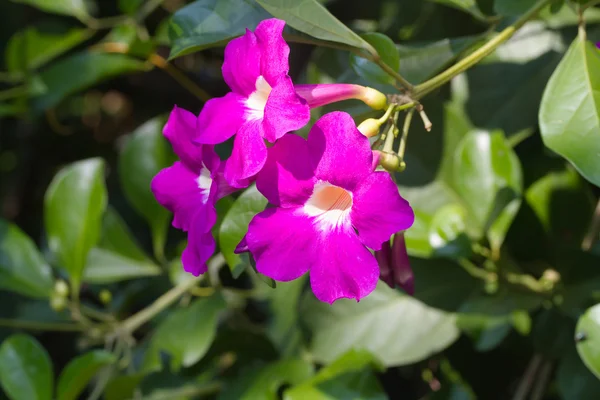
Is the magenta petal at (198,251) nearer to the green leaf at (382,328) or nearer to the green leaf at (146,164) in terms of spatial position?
the green leaf at (382,328)

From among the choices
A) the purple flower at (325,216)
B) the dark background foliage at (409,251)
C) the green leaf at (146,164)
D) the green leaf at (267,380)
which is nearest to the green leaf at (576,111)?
the dark background foliage at (409,251)

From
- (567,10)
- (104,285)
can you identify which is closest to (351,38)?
(567,10)

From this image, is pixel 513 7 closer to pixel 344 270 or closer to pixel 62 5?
pixel 344 270

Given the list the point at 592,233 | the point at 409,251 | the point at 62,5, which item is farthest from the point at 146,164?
the point at 592,233

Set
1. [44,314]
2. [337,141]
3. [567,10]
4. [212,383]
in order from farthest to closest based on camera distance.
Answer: [44,314] → [212,383] → [567,10] → [337,141]

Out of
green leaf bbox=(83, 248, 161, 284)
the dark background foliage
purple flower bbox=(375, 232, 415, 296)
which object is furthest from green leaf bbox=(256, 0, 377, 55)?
green leaf bbox=(83, 248, 161, 284)

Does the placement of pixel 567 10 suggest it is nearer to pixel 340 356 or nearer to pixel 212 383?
pixel 340 356

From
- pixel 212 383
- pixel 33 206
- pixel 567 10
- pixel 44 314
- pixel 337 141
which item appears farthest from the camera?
pixel 33 206

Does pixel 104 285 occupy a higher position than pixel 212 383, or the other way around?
pixel 212 383

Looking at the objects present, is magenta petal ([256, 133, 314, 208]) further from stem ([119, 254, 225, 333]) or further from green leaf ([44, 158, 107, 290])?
green leaf ([44, 158, 107, 290])
